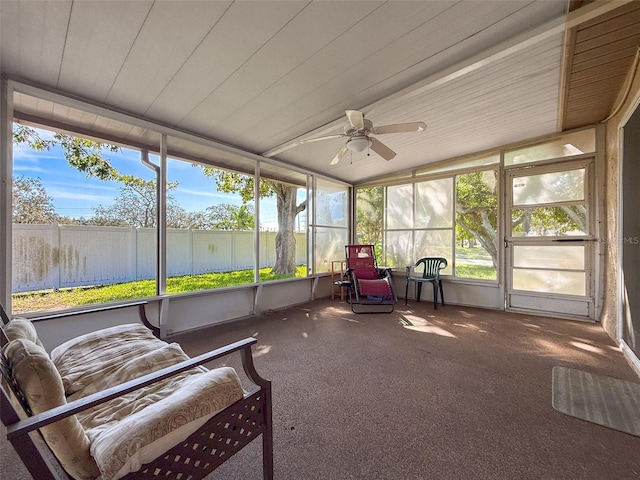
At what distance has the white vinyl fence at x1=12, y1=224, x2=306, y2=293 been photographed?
249 cm

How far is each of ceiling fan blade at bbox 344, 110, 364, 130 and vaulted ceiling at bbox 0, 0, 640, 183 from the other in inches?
11.4

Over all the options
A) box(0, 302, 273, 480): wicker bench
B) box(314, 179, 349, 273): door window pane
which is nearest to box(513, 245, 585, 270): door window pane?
box(314, 179, 349, 273): door window pane

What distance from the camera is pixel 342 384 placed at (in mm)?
2148

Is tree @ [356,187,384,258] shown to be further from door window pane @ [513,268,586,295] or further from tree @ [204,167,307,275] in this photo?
door window pane @ [513,268,586,295]

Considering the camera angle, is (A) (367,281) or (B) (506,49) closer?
(B) (506,49)

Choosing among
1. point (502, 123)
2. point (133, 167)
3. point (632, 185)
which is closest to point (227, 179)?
point (133, 167)

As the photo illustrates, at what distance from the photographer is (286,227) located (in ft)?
17.1

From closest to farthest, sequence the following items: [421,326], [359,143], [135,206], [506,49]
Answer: [506,49] → [359,143] → [135,206] → [421,326]

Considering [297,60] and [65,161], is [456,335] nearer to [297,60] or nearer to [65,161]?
[297,60]

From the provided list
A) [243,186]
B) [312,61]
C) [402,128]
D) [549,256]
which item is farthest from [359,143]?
[549,256]

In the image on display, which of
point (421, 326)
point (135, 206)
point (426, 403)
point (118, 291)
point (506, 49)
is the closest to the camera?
Result: point (426, 403)

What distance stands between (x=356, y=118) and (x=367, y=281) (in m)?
2.69

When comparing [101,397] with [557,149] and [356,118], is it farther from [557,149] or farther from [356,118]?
[557,149]

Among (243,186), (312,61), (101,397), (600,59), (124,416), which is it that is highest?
(600,59)
